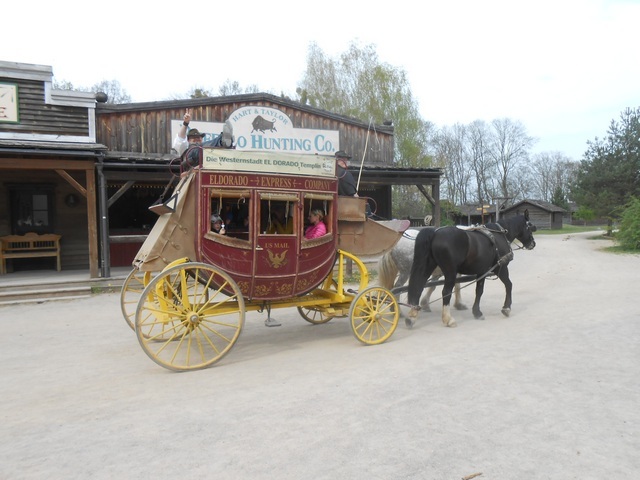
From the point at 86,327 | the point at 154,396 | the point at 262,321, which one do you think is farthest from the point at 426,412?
the point at 86,327

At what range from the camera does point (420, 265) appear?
22.1 ft

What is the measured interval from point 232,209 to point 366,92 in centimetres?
2517

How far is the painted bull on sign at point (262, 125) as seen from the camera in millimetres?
13734

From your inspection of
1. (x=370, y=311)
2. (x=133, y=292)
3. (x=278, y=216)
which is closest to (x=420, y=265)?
(x=370, y=311)

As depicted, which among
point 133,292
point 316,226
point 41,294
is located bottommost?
point 41,294

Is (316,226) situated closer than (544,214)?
Yes

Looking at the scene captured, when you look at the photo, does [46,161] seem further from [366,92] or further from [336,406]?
[366,92]

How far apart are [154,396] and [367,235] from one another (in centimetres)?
331

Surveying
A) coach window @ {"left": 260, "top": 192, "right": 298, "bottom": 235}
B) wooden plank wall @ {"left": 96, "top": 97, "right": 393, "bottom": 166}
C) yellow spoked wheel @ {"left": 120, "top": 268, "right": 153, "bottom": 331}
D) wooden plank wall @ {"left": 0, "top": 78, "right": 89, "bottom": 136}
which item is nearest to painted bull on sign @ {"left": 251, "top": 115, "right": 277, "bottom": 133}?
wooden plank wall @ {"left": 96, "top": 97, "right": 393, "bottom": 166}

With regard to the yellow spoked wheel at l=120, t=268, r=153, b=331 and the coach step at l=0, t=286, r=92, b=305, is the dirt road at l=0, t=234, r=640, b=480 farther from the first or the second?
the coach step at l=0, t=286, r=92, b=305

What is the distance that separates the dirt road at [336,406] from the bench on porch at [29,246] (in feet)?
21.2

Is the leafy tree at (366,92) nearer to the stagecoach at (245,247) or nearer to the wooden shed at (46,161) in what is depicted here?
the wooden shed at (46,161)

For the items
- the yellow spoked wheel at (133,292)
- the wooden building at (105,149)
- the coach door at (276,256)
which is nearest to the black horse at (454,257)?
the coach door at (276,256)

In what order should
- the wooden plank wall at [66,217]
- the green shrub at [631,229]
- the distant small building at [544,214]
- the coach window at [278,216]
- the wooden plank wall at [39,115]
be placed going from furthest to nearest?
the distant small building at [544,214]
the green shrub at [631,229]
the wooden plank wall at [66,217]
the wooden plank wall at [39,115]
the coach window at [278,216]
